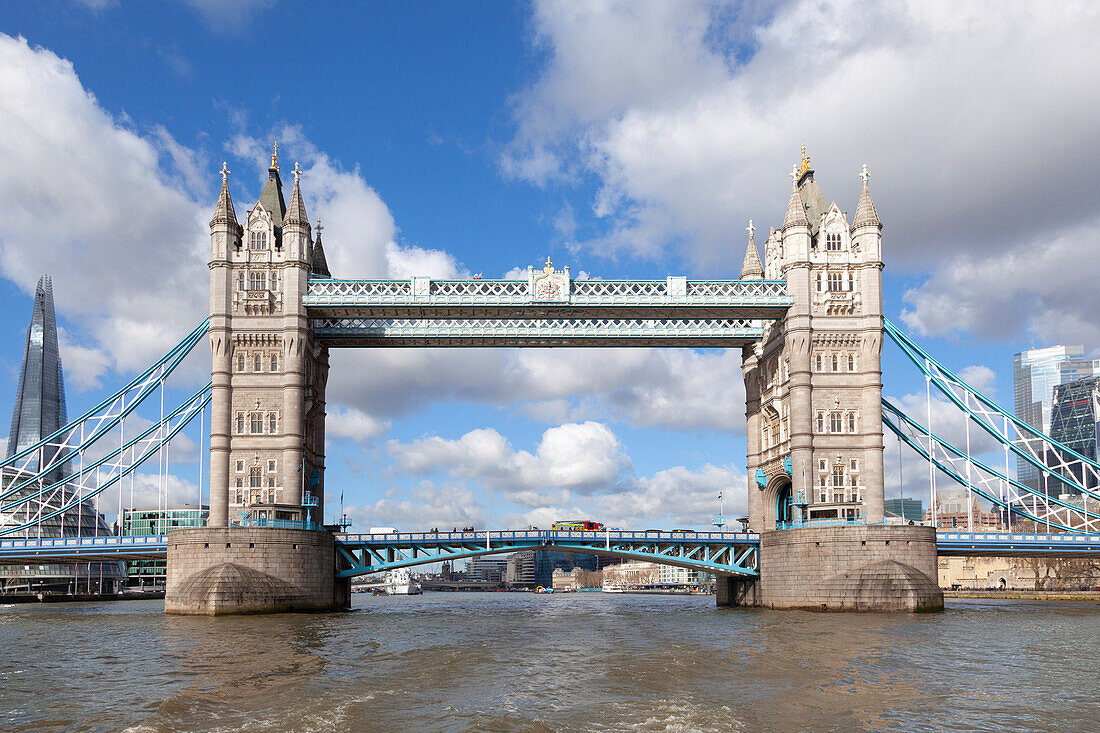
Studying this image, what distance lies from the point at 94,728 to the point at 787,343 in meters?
63.4

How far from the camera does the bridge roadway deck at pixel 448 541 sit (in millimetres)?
78938

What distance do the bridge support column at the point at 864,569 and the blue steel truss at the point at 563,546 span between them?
8.86 m

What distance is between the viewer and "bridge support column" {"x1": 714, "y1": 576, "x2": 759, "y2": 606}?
8458 centimetres

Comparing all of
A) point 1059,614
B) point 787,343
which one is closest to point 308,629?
point 787,343

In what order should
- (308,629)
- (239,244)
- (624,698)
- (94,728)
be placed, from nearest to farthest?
(94,728)
(624,698)
(308,629)
(239,244)

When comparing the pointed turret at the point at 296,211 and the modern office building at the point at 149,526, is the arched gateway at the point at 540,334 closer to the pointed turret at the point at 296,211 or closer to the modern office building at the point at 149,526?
the pointed turret at the point at 296,211

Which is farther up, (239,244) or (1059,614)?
(239,244)

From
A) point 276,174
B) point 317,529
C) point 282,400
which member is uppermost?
point 276,174

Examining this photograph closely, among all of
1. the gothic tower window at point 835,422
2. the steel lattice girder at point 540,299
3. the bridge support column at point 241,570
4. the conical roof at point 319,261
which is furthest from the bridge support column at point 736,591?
the conical roof at point 319,261

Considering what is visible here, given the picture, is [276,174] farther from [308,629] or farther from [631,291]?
[308,629]

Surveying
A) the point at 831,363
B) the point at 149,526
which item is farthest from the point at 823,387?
the point at 149,526

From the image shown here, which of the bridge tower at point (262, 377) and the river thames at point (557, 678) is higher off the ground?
the bridge tower at point (262, 377)

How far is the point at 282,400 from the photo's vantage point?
262ft

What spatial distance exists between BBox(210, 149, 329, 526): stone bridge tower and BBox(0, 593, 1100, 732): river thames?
64.5ft
